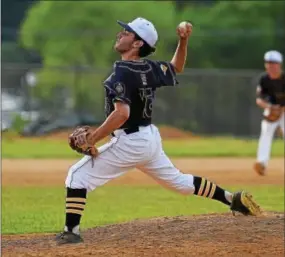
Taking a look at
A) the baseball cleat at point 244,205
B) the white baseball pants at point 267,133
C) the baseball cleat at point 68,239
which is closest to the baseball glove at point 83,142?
the baseball cleat at point 68,239

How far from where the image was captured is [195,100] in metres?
32.6

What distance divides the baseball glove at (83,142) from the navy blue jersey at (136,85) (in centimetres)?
26

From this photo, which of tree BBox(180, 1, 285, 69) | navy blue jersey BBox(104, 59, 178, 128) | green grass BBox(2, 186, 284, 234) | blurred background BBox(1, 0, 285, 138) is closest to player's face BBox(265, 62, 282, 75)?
green grass BBox(2, 186, 284, 234)

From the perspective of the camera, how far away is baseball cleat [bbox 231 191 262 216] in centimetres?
841

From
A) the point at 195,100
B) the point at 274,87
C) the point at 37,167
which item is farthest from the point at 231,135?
the point at 274,87

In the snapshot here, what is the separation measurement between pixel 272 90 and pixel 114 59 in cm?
2046

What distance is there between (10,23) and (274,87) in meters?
22.3

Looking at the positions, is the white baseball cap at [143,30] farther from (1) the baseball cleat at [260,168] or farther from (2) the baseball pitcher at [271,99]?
(1) the baseball cleat at [260,168]

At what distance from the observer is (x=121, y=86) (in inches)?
289

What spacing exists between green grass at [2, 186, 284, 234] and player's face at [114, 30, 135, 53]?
2.25 meters

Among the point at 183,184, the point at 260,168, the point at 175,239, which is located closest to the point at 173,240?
the point at 175,239

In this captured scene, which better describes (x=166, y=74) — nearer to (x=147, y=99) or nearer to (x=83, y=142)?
(x=147, y=99)

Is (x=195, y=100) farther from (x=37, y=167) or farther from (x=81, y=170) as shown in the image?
(x=81, y=170)

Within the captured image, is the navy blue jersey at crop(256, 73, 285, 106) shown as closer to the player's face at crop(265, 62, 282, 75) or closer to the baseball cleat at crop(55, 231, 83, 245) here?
the player's face at crop(265, 62, 282, 75)
